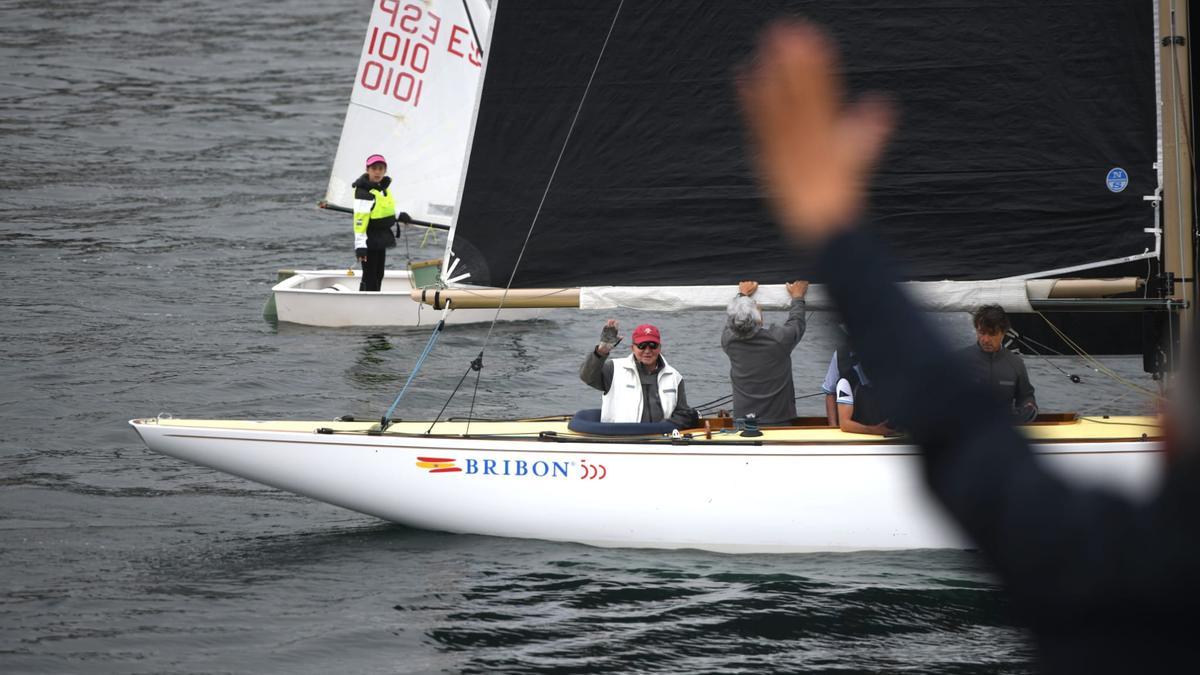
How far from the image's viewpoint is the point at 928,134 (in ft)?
31.0

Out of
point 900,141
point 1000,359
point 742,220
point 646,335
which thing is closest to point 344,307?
point 646,335

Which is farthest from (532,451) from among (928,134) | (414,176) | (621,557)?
(414,176)

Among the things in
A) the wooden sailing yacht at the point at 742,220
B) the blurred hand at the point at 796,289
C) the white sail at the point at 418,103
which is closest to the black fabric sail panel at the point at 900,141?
the wooden sailing yacht at the point at 742,220

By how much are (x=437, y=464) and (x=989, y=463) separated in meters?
8.00

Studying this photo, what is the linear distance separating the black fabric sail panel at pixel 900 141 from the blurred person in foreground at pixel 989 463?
24.8ft

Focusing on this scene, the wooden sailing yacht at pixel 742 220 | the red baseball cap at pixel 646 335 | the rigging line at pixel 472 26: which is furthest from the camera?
the rigging line at pixel 472 26

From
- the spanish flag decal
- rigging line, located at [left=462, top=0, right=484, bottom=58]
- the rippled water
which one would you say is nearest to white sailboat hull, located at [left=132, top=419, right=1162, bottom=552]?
the spanish flag decal

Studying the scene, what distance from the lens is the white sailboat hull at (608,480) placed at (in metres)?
9.14

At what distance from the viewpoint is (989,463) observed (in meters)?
1.71

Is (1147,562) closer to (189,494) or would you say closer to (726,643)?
(726,643)

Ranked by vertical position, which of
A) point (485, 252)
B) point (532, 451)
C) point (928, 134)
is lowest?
point (532, 451)

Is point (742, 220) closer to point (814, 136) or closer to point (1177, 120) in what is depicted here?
point (1177, 120)

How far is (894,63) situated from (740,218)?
4.41ft

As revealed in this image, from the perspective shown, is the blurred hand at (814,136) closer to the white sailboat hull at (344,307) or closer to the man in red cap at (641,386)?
the man in red cap at (641,386)
